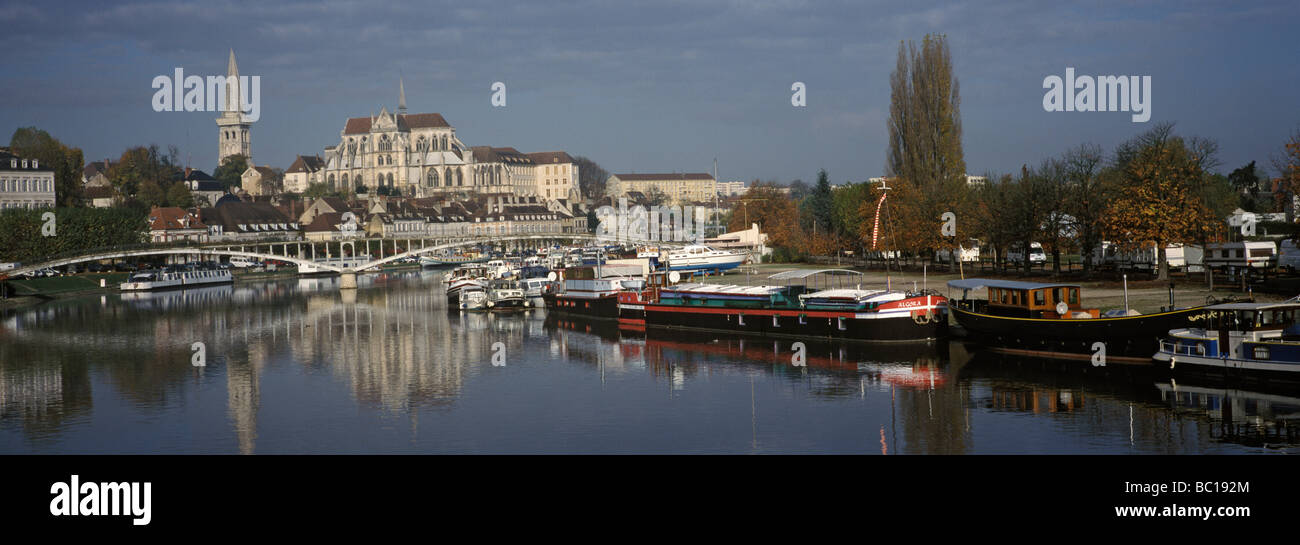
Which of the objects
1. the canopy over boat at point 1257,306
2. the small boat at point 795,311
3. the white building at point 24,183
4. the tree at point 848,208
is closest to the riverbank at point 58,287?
the white building at point 24,183

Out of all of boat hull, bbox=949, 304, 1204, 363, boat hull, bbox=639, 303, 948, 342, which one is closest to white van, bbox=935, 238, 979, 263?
boat hull, bbox=639, 303, 948, 342

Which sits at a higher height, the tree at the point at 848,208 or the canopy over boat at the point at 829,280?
the tree at the point at 848,208

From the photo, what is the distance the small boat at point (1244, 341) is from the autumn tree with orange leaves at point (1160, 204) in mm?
13940

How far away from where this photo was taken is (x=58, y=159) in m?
102

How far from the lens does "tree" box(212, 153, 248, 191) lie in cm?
18462

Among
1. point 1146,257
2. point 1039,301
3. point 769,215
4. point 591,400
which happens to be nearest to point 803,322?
point 1039,301

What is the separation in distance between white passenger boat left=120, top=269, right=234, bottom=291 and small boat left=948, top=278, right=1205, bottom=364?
60.7 m

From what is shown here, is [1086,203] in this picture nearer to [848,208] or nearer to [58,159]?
[848,208]

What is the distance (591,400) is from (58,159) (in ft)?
297

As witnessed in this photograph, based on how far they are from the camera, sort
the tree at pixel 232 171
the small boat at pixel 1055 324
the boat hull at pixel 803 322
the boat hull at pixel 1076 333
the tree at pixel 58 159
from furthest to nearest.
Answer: the tree at pixel 232 171
the tree at pixel 58 159
the boat hull at pixel 803 322
the small boat at pixel 1055 324
the boat hull at pixel 1076 333

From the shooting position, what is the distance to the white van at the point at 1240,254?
41469 mm

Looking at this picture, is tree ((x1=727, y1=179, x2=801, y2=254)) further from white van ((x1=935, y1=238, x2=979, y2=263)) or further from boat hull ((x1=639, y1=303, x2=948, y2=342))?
boat hull ((x1=639, y1=303, x2=948, y2=342))

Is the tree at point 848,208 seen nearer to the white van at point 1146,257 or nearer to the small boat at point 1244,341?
the white van at point 1146,257
